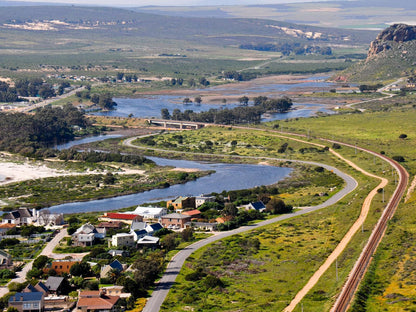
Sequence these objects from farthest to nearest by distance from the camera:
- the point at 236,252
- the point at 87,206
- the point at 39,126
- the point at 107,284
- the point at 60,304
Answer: the point at 39,126
the point at 87,206
the point at 236,252
the point at 107,284
the point at 60,304

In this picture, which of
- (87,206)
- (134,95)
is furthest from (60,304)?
(134,95)

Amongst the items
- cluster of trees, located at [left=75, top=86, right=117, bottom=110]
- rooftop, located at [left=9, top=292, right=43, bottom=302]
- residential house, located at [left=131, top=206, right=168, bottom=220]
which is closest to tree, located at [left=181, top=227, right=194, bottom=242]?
residential house, located at [left=131, top=206, right=168, bottom=220]

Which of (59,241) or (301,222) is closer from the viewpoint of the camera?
(59,241)

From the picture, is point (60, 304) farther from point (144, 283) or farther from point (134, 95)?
point (134, 95)

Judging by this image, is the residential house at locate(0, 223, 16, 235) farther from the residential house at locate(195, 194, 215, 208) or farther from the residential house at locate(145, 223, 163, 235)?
the residential house at locate(195, 194, 215, 208)

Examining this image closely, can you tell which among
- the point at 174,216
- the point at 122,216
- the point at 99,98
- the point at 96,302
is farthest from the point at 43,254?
the point at 99,98

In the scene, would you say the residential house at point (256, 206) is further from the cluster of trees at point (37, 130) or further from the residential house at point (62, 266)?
the cluster of trees at point (37, 130)

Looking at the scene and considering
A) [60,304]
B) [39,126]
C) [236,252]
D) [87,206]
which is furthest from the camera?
[39,126]
